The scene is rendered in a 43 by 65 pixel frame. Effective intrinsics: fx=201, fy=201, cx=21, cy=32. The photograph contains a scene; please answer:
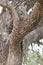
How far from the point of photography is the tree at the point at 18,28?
1627mm

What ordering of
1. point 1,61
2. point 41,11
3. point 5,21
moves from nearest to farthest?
1. point 41,11
2. point 1,61
3. point 5,21

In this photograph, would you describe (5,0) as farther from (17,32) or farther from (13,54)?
(13,54)

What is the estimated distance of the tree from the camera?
163cm

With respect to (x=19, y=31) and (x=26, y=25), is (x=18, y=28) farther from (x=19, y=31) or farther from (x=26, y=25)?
(x=26, y=25)

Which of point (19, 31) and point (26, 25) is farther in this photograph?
point (19, 31)

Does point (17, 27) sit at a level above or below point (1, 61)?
above

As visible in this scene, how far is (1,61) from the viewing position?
8.23 feet

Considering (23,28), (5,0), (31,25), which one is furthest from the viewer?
(5,0)

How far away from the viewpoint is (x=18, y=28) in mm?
2002

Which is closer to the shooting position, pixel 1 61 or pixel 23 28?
pixel 23 28

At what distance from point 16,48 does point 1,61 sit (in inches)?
15.8

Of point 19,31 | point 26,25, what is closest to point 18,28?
point 19,31

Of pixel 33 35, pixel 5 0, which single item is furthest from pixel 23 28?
pixel 33 35

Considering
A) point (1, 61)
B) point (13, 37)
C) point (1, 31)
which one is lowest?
point (1, 61)
